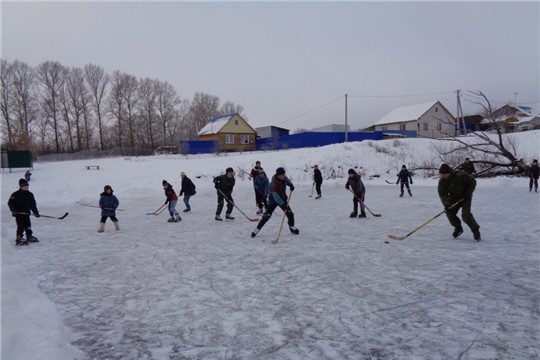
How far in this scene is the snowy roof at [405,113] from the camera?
155 ft

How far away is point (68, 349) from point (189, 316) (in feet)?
4.12

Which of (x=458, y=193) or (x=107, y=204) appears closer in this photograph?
(x=458, y=193)

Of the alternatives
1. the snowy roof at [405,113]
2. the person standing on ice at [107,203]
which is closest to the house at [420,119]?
the snowy roof at [405,113]

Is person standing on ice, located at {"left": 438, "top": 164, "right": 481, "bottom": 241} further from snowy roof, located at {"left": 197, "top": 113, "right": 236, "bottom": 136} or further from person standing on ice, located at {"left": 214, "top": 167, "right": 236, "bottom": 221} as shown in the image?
snowy roof, located at {"left": 197, "top": 113, "right": 236, "bottom": 136}

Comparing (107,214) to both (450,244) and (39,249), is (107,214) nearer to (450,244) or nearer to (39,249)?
(39,249)

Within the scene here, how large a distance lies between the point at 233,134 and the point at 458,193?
38672 mm

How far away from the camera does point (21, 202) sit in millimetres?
7660

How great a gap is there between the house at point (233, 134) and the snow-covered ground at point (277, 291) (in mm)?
33519

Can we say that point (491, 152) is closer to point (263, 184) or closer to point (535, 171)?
point (535, 171)

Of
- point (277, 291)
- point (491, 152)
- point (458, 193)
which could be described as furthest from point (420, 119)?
point (277, 291)

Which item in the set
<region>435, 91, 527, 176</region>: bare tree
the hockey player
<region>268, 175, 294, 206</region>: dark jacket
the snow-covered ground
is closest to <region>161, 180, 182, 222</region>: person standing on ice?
the snow-covered ground

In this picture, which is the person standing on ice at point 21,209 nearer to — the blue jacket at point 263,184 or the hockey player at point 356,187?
the blue jacket at point 263,184

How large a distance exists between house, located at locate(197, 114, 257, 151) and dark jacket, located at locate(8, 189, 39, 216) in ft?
112

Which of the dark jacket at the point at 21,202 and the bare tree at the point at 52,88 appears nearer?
the dark jacket at the point at 21,202
